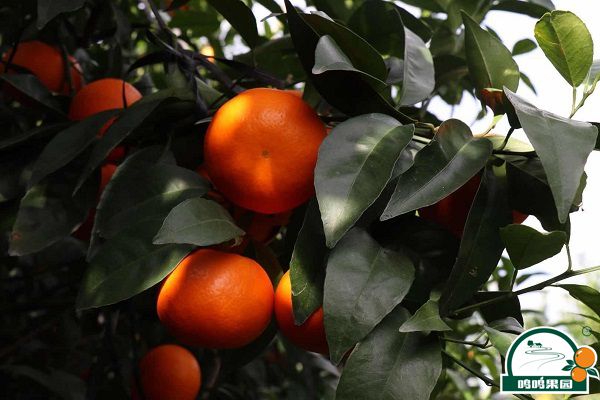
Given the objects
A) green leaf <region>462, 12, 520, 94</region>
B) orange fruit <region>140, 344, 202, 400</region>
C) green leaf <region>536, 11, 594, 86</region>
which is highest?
green leaf <region>536, 11, 594, 86</region>

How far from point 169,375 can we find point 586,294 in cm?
61

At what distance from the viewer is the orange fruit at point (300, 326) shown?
63 cm

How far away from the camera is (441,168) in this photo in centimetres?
60

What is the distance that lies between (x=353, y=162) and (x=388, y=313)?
13 centimetres

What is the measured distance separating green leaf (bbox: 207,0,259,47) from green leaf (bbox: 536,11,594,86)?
395 mm

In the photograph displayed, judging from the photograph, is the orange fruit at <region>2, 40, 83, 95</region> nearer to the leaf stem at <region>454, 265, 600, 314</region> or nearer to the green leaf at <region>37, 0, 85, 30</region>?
the green leaf at <region>37, 0, 85, 30</region>

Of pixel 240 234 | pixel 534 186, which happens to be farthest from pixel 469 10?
pixel 240 234

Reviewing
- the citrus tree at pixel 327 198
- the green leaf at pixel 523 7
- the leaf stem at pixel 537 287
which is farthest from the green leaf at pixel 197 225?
the green leaf at pixel 523 7

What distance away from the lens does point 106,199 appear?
0.73 meters

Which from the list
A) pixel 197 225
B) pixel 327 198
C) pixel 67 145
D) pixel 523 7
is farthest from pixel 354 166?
pixel 523 7

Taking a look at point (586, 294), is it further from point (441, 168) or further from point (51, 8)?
point (51, 8)

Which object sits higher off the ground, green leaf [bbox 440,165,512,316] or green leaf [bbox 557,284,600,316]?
green leaf [bbox 440,165,512,316]

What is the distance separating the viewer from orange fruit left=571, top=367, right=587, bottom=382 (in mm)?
661

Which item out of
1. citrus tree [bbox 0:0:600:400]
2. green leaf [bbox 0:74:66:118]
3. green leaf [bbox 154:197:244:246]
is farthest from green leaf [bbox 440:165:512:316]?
green leaf [bbox 0:74:66:118]
